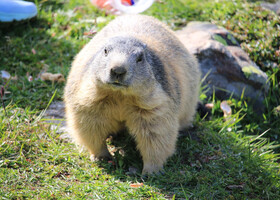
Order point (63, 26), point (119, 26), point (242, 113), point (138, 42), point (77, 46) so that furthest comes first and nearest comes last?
point (63, 26) → point (77, 46) → point (242, 113) → point (119, 26) → point (138, 42)

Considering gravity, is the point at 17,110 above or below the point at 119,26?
below

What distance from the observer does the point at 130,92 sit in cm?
357

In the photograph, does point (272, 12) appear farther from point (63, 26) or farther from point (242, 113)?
point (63, 26)

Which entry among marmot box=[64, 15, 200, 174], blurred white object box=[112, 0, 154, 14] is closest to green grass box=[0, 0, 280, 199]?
marmot box=[64, 15, 200, 174]

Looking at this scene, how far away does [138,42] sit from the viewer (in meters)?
3.91

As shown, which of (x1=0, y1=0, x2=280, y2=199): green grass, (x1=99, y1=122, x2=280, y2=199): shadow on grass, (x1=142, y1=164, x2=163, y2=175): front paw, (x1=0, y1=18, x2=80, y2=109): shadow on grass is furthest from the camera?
(x1=0, y1=18, x2=80, y2=109): shadow on grass

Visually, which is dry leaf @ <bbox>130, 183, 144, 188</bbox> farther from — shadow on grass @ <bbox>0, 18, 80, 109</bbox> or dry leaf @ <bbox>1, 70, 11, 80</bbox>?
dry leaf @ <bbox>1, 70, 11, 80</bbox>

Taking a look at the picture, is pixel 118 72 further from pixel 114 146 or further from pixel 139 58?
pixel 114 146

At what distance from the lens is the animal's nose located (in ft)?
11.0

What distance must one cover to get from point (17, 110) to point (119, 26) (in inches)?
73.4

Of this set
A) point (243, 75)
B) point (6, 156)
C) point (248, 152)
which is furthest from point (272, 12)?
point (6, 156)

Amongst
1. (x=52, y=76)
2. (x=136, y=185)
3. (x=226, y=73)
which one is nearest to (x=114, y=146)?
(x=136, y=185)

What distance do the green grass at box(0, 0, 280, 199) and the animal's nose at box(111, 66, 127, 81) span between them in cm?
131

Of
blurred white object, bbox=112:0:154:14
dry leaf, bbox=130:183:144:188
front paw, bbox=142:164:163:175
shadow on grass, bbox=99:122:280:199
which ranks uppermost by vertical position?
blurred white object, bbox=112:0:154:14
